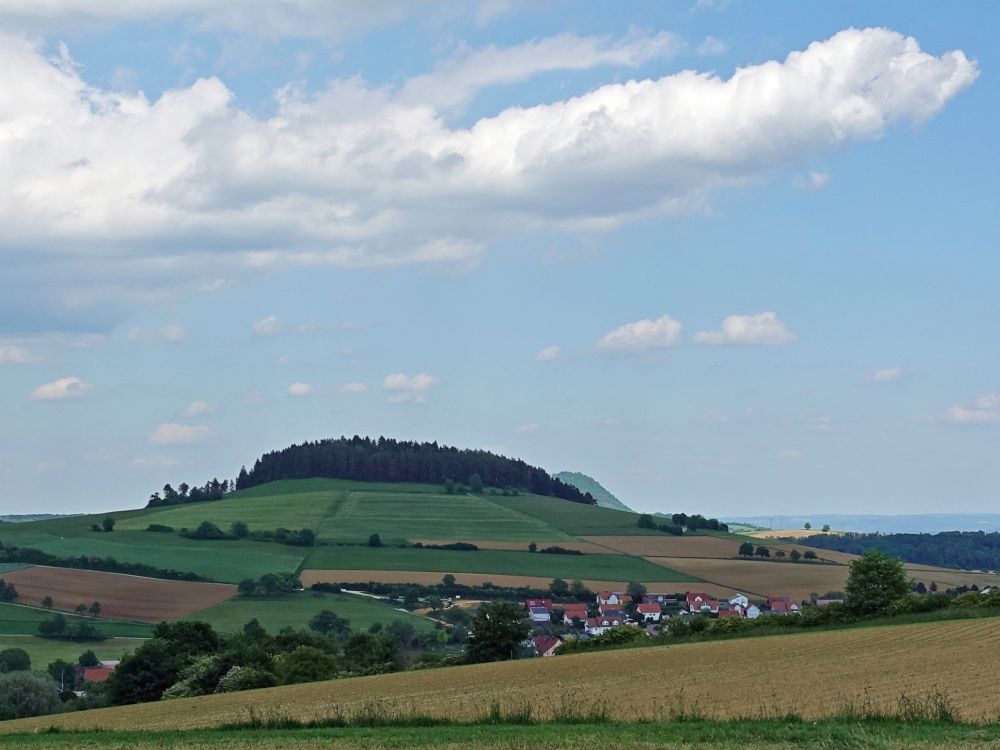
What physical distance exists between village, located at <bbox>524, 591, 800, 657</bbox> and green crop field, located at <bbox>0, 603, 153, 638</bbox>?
36.4 meters

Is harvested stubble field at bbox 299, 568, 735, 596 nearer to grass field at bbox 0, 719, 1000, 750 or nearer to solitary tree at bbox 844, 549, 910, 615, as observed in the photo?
solitary tree at bbox 844, 549, 910, 615

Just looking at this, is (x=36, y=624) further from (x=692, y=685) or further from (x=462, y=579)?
(x=692, y=685)

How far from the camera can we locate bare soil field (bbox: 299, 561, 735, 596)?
12675cm

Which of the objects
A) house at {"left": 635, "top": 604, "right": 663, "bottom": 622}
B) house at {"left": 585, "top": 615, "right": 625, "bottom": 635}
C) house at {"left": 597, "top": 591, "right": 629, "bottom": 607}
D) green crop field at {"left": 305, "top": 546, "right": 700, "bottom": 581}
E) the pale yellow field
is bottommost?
house at {"left": 585, "top": 615, "right": 625, "bottom": 635}

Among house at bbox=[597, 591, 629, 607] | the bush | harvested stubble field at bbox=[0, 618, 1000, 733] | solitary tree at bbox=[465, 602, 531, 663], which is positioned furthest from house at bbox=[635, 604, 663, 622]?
the bush

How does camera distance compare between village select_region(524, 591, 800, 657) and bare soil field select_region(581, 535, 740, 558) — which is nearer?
village select_region(524, 591, 800, 657)

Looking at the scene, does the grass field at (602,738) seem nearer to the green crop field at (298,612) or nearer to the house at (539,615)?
the green crop field at (298,612)

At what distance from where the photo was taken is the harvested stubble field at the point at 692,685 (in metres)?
29.3

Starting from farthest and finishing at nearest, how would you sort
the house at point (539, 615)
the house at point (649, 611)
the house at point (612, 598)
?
the house at point (612, 598)
the house at point (539, 615)
the house at point (649, 611)

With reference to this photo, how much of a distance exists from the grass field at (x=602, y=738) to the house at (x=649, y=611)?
84053mm

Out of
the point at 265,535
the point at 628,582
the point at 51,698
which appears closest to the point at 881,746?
Answer: the point at 51,698

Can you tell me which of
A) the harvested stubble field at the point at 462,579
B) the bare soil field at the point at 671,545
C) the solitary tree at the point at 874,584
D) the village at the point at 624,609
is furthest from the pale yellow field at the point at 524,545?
the solitary tree at the point at 874,584

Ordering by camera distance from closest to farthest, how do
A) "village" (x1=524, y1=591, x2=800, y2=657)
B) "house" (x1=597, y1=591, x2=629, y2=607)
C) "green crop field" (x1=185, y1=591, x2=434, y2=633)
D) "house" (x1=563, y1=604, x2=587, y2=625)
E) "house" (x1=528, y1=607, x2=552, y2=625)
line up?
1. "green crop field" (x1=185, y1=591, x2=434, y2=633)
2. "village" (x1=524, y1=591, x2=800, y2=657)
3. "house" (x1=528, y1=607, x2=552, y2=625)
4. "house" (x1=563, y1=604, x2=587, y2=625)
5. "house" (x1=597, y1=591, x2=629, y2=607)

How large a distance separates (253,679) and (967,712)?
143 ft
